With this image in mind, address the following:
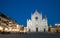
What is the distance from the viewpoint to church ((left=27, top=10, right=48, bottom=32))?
93.5 meters

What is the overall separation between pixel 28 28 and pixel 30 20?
20.0ft

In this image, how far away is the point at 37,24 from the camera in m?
95.7

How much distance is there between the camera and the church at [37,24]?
307 feet

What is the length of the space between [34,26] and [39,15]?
822 cm

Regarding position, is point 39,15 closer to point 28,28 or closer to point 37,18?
point 37,18

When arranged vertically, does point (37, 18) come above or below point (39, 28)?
above

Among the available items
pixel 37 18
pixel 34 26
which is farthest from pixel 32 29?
pixel 37 18

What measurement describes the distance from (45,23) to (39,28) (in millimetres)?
4862

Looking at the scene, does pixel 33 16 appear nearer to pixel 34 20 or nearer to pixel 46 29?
pixel 34 20

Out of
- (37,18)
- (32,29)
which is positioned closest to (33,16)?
(37,18)

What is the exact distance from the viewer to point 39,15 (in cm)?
9781

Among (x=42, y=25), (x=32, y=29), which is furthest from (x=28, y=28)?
(x=42, y=25)

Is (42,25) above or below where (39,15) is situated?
below

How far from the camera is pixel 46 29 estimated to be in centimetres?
9212
